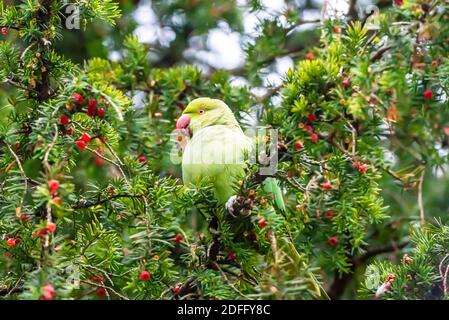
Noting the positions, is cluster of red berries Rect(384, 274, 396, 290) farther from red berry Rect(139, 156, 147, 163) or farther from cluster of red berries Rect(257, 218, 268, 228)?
red berry Rect(139, 156, 147, 163)

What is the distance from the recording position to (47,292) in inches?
62.5

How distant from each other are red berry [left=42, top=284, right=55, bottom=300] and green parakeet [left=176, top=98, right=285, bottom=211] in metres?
0.80

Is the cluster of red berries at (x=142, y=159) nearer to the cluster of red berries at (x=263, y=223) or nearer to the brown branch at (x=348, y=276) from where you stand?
the cluster of red berries at (x=263, y=223)

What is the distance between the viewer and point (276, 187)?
2.61 m

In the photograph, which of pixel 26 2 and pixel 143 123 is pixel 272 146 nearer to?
pixel 26 2

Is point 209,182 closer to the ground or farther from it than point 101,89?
closer to the ground

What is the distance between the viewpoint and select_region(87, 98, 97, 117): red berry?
2084mm

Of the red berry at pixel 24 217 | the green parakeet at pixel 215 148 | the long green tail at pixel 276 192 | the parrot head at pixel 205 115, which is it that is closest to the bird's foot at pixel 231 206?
the green parakeet at pixel 215 148

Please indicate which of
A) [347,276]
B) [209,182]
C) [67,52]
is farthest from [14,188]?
[67,52]

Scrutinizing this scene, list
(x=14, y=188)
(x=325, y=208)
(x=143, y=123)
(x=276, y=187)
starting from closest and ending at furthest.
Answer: (x=14, y=188)
(x=325, y=208)
(x=276, y=187)
(x=143, y=123)

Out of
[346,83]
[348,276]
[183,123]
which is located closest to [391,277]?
[346,83]

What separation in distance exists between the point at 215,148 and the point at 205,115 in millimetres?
387

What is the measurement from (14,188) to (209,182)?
737mm

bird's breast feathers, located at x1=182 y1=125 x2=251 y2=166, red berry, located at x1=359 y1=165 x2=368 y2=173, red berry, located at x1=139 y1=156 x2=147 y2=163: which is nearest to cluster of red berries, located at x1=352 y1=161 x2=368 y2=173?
red berry, located at x1=359 y1=165 x2=368 y2=173
